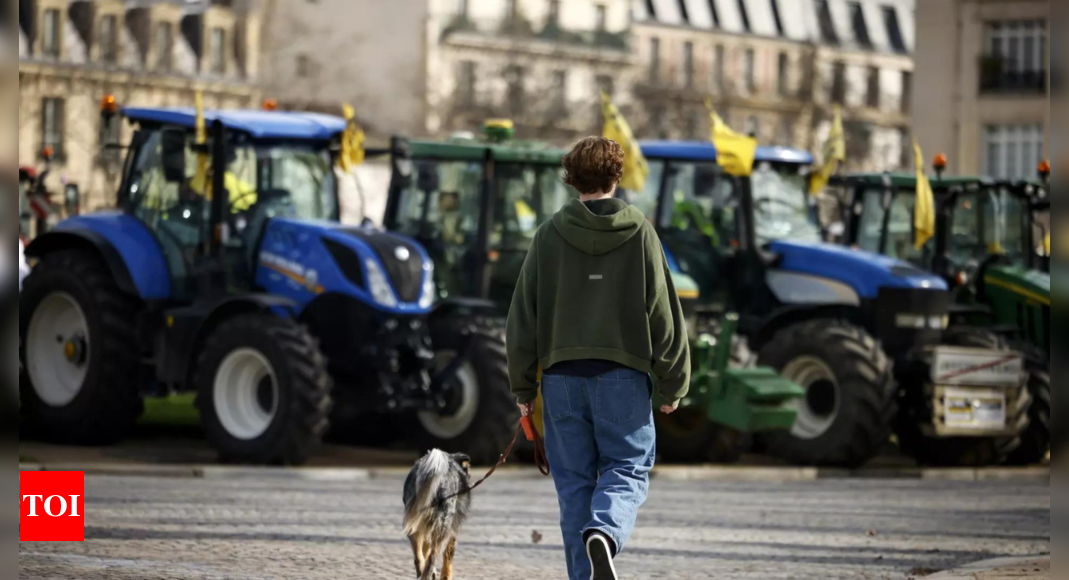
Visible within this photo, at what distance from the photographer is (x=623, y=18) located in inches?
3947

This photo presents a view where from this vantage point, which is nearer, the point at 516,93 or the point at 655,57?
the point at 516,93

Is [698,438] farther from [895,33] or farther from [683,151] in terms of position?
[895,33]

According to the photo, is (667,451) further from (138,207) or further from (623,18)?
(623,18)

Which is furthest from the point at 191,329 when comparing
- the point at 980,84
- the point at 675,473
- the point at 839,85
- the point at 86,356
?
the point at 839,85

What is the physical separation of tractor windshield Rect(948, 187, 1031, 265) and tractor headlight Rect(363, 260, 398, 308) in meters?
7.64

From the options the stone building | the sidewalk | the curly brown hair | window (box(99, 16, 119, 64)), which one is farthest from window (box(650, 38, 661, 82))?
the curly brown hair

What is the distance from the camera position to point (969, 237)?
23.2 m

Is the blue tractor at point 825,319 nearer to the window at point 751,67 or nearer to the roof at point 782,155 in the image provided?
the roof at point 782,155

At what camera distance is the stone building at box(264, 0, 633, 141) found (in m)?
78.6

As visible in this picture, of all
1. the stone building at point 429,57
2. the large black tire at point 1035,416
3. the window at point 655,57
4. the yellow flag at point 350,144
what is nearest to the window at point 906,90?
the window at point 655,57

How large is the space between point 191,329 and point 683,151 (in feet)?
18.5

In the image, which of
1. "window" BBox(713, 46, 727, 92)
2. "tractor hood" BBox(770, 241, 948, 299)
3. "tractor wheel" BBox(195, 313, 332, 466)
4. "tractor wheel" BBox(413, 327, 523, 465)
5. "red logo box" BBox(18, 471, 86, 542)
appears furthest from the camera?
"window" BBox(713, 46, 727, 92)

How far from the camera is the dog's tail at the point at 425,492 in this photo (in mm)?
9039

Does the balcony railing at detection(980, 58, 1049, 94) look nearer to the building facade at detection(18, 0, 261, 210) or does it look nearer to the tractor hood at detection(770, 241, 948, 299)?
the building facade at detection(18, 0, 261, 210)
